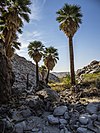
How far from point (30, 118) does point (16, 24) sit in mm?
15071

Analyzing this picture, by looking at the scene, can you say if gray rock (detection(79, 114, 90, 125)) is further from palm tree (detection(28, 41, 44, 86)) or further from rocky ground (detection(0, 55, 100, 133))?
palm tree (detection(28, 41, 44, 86))

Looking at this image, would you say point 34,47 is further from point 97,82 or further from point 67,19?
point 97,82

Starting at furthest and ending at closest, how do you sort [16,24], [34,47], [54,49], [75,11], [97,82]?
[54,49], [34,47], [75,11], [16,24], [97,82]

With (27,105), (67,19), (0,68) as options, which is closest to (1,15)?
(67,19)

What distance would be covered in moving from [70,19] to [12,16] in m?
8.38

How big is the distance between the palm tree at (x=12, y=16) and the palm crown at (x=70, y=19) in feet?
20.4

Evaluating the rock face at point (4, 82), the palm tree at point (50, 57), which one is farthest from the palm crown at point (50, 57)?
the rock face at point (4, 82)

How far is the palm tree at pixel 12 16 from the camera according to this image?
2770cm

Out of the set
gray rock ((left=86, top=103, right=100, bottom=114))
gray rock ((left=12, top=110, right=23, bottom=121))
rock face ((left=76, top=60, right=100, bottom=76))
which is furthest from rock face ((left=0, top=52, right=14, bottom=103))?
rock face ((left=76, top=60, right=100, bottom=76))

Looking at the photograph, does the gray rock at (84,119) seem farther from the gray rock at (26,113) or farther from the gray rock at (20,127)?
the gray rock at (20,127)

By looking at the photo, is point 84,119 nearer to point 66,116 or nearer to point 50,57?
point 66,116

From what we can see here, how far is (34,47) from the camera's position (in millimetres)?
44000

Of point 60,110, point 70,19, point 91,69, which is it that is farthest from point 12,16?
point 91,69

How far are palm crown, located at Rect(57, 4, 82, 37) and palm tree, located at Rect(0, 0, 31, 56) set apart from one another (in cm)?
621
